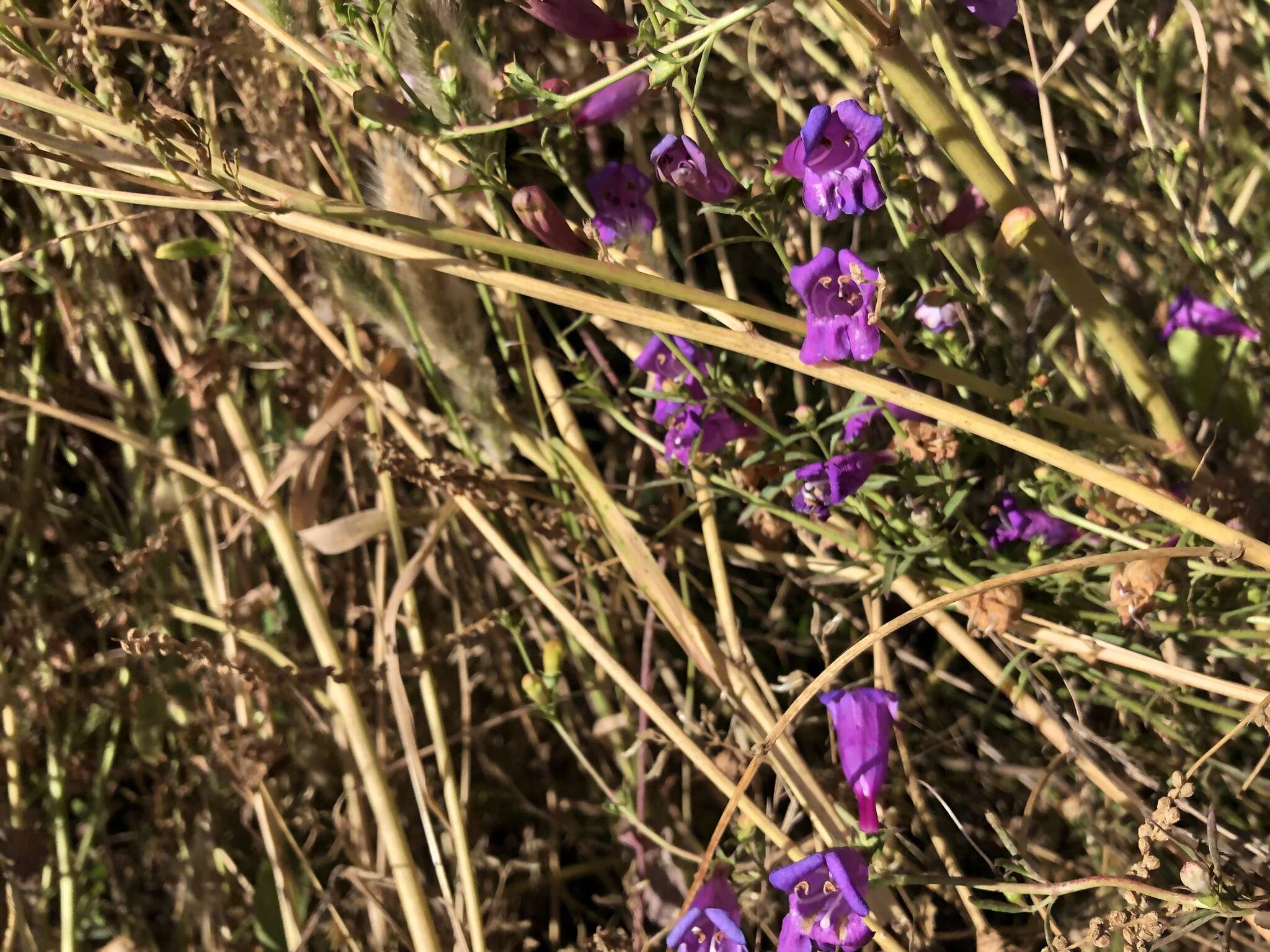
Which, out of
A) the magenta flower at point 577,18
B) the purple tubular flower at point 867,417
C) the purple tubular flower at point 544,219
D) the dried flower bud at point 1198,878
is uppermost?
the magenta flower at point 577,18

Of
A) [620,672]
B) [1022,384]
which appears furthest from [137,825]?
[1022,384]

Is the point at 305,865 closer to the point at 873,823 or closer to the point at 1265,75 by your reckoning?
the point at 873,823

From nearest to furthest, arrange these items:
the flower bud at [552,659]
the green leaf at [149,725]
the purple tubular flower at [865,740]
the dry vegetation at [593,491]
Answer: the dry vegetation at [593,491] → the purple tubular flower at [865,740] → the flower bud at [552,659] → the green leaf at [149,725]

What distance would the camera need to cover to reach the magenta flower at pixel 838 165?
729 millimetres

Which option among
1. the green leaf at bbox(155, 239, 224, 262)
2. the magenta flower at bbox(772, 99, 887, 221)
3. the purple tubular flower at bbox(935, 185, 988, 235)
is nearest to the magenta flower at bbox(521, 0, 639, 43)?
the magenta flower at bbox(772, 99, 887, 221)

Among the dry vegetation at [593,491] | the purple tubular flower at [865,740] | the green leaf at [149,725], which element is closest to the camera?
the dry vegetation at [593,491]

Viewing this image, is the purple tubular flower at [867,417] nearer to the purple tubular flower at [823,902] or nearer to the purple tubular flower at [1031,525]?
the purple tubular flower at [1031,525]

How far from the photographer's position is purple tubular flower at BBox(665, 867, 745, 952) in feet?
2.79

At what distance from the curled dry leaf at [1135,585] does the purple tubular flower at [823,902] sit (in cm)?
32

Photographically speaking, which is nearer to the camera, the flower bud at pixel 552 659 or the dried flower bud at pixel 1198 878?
the dried flower bud at pixel 1198 878

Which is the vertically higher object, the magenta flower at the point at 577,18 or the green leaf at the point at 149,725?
the magenta flower at the point at 577,18

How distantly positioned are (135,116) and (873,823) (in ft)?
2.79

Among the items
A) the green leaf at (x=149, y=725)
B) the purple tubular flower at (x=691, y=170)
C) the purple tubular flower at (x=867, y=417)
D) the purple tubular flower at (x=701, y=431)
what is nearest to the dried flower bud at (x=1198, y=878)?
the purple tubular flower at (x=867, y=417)

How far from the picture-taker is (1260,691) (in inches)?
32.1
